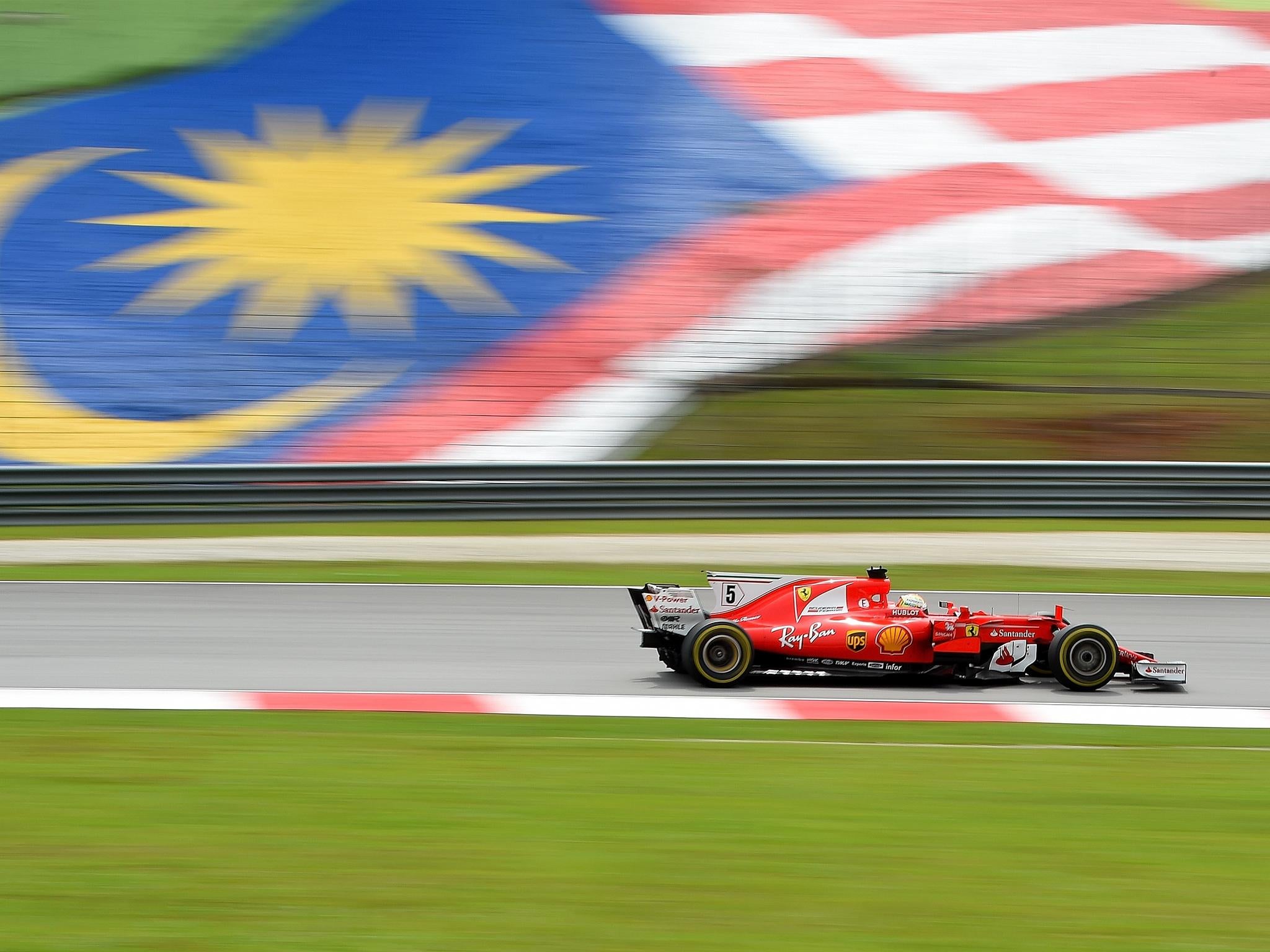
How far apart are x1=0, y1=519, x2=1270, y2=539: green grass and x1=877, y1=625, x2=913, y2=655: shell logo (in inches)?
259

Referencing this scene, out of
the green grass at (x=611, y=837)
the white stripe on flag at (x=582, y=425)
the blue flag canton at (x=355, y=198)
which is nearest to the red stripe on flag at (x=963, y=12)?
the blue flag canton at (x=355, y=198)

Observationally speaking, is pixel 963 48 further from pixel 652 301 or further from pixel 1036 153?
pixel 652 301

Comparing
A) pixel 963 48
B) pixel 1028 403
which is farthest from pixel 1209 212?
pixel 1028 403

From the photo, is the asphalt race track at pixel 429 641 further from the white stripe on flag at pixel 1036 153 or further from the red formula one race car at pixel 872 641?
the white stripe on flag at pixel 1036 153

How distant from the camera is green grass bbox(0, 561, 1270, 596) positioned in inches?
433

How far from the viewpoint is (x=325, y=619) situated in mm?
9273

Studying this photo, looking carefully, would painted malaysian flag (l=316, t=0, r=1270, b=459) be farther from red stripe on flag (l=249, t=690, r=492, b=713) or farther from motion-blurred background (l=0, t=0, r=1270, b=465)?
red stripe on flag (l=249, t=690, r=492, b=713)

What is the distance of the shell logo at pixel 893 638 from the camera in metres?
7.18

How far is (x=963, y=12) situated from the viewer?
778 inches

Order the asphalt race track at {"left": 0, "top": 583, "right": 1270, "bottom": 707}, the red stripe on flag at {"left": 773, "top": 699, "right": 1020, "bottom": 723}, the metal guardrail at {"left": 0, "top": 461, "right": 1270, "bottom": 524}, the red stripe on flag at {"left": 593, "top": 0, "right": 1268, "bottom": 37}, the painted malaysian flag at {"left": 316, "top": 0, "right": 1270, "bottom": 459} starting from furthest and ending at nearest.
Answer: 1. the red stripe on flag at {"left": 593, "top": 0, "right": 1268, "bottom": 37}
2. the painted malaysian flag at {"left": 316, "top": 0, "right": 1270, "bottom": 459}
3. the metal guardrail at {"left": 0, "top": 461, "right": 1270, "bottom": 524}
4. the asphalt race track at {"left": 0, "top": 583, "right": 1270, "bottom": 707}
5. the red stripe on flag at {"left": 773, "top": 699, "right": 1020, "bottom": 723}

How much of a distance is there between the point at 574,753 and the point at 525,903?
178cm

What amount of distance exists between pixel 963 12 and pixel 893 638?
48.7 feet

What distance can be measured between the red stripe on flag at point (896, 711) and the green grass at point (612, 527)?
6.77 m

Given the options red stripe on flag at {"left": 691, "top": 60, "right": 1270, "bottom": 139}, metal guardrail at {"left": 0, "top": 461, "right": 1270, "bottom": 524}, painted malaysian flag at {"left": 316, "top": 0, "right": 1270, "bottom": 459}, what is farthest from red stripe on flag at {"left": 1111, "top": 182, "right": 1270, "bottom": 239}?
metal guardrail at {"left": 0, "top": 461, "right": 1270, "bottom": 524}
